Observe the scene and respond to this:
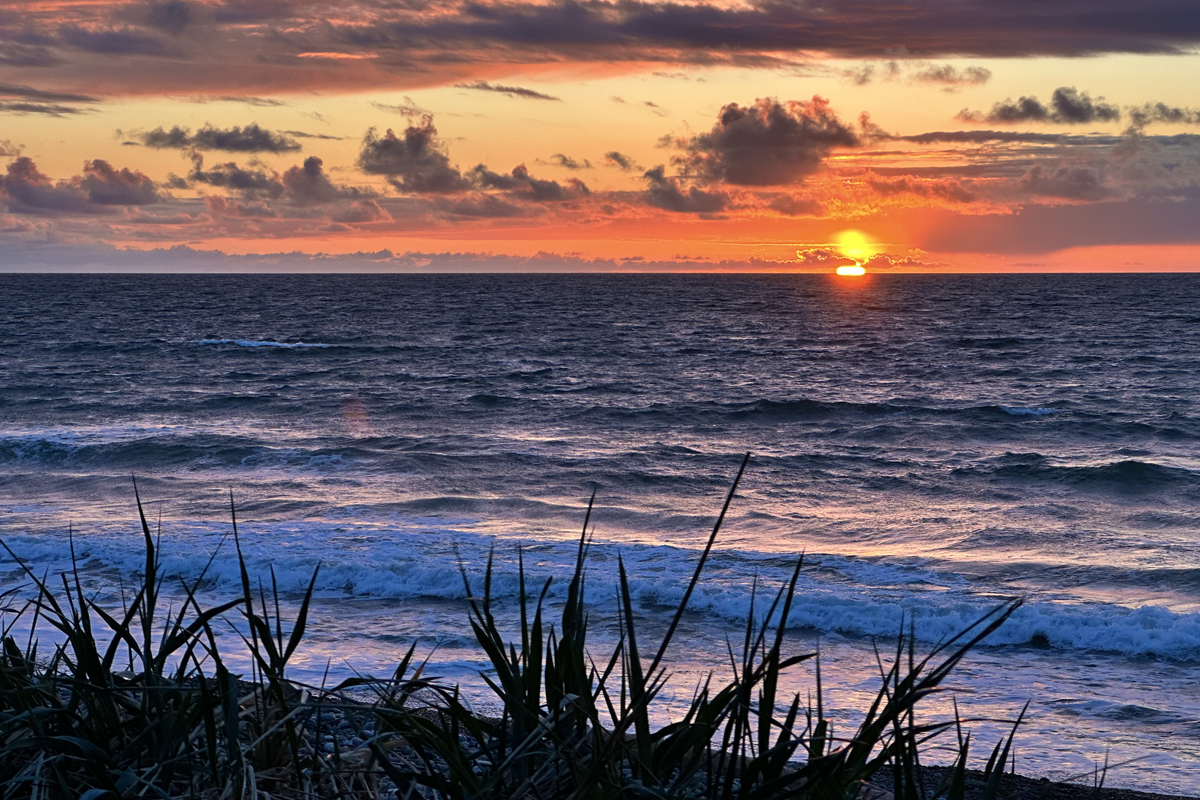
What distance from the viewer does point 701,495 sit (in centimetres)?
1579

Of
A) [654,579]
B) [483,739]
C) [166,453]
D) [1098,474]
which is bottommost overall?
[166,453]

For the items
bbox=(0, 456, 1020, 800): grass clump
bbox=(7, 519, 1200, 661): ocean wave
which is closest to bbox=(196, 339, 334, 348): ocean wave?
bbox=(7, 519, 1200, 661): ocean wave

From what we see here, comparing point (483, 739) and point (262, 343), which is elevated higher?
point (483, 739)

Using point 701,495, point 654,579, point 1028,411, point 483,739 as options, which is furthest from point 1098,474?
point 483,739

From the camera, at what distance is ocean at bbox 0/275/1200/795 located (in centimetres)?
811

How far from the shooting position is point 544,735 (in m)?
1.88

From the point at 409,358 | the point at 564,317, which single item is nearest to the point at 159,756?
the point at 409,358

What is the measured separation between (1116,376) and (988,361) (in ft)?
19.3

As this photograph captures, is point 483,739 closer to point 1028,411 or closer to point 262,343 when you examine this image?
point 1028,411

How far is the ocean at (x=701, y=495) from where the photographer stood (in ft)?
26.6

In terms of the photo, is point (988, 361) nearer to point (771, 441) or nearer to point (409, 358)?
point (771, 441)

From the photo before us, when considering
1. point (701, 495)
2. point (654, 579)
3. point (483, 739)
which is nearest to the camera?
point (483, 739)

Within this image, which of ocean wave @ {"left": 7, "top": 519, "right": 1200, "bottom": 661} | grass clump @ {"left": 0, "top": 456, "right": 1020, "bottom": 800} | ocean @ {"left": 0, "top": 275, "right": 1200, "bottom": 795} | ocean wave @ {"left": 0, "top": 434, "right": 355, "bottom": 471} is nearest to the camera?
grass clump @ {"left": 0, "top": 456, "right": 1020, "bottom": 800}

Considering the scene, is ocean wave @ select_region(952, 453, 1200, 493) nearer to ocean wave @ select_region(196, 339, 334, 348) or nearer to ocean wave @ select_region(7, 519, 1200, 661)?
ocean wave @ select_region(7, 519, 1200, 661)
